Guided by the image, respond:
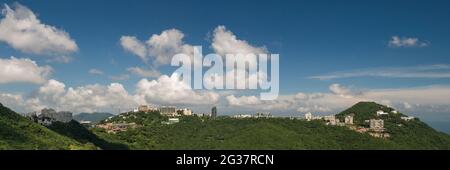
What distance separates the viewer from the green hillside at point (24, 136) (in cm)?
4604

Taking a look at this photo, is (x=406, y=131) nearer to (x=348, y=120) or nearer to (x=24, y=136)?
(x=348, y=120)

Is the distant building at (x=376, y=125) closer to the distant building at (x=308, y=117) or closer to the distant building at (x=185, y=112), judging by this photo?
the distant building at (x=308, y=117)

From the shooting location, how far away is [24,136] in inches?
1925

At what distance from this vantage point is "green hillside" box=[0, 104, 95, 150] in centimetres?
4604

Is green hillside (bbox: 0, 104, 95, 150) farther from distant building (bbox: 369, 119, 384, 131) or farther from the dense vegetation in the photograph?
distant building (bbox: 369, 119, 384, 131)

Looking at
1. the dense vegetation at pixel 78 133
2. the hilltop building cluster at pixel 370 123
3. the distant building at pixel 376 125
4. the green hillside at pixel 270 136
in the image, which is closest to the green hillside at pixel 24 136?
the dense vegetation at pixel 78 133

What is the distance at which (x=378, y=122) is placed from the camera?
4269 inches

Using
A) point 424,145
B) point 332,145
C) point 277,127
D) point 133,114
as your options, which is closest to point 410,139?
point 424,145

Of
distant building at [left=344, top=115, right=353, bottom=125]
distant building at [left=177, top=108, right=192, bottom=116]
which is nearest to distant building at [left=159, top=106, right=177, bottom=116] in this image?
distant building at [left=177, top=108, right=192, bottom=116]

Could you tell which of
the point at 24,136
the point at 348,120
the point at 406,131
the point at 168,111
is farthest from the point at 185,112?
the point at 24,136
